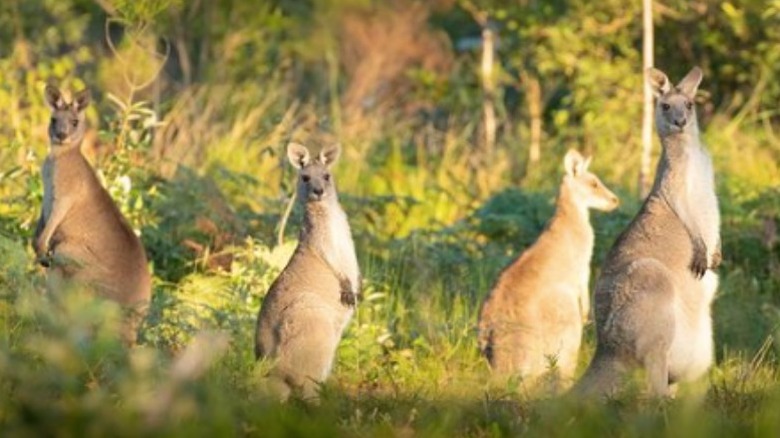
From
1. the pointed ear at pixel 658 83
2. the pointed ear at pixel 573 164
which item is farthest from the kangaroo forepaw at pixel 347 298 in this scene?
the pointed ear at pixel 573 164

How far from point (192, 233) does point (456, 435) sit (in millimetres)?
5269

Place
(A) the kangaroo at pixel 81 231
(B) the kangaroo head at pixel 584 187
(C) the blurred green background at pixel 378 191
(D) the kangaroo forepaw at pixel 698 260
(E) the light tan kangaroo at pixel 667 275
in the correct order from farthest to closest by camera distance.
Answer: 1. (B) the kangaroo head at pixel 584 187
2. (A) the kangaroo at pixel 81 231
3. (D) the kangaroo forepaw at pixel 698 260
4. (E) the light tan kangaroo at pixel 667 275
5. (C) the blurred green background at pixel 378 191

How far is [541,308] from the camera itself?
9234 millimetres

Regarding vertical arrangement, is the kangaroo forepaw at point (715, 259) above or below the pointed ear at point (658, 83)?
below

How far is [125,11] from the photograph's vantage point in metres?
10.8

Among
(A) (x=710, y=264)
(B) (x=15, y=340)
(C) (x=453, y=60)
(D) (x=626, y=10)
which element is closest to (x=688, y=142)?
(A) (x=710, y=264)

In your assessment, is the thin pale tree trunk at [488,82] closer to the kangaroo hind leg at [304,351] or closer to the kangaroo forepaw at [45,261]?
the kangaroo forepaw at [45,261]

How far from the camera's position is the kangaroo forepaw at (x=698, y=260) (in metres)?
8.13

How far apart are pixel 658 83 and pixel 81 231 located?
3371mm

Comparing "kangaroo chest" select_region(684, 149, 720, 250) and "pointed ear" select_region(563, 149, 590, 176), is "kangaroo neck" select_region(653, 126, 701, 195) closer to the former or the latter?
"kangaroo chest" select_region(684, 149, 720, 250)

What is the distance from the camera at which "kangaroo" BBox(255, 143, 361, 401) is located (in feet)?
25.9

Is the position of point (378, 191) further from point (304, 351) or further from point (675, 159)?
point (304, 351)

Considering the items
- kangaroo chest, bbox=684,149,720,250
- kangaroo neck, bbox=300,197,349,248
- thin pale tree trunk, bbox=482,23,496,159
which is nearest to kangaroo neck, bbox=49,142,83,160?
kangaroo neck, bbox=300,197,349,248

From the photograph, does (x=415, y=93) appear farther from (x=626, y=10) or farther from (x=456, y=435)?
(x=456, y=435)
